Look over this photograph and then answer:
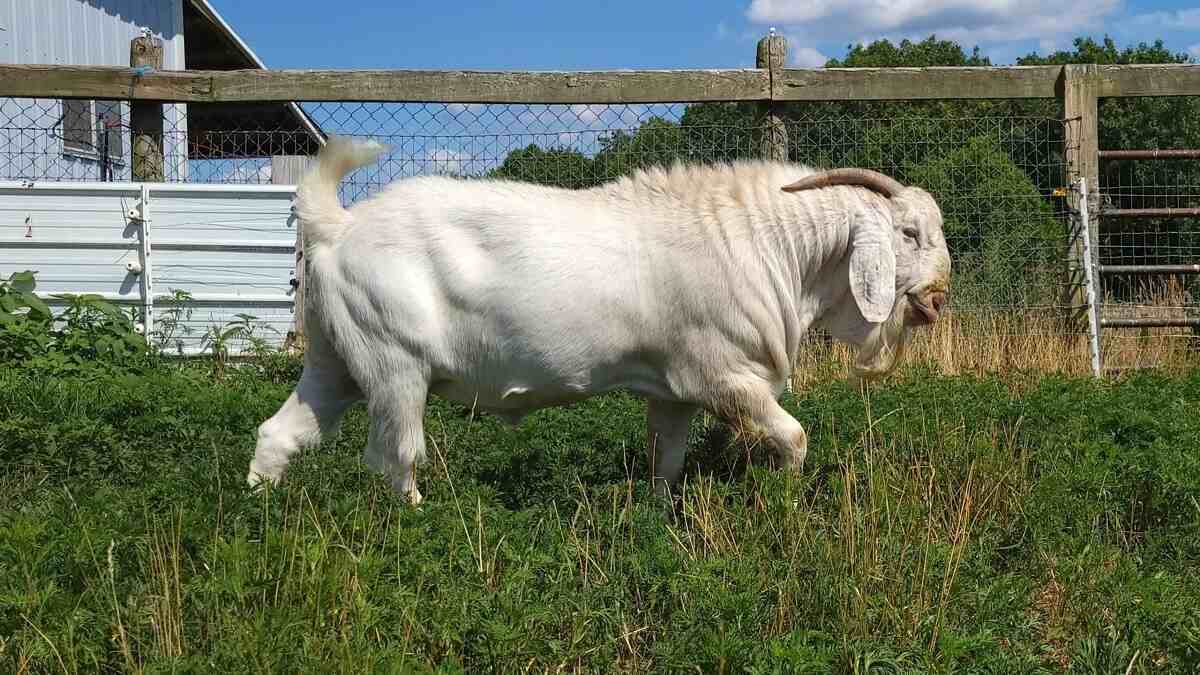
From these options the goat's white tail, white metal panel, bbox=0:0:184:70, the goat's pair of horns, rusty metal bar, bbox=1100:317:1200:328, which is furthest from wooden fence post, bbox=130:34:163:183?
rusty metal bar, bbox=1100:317:1200:328

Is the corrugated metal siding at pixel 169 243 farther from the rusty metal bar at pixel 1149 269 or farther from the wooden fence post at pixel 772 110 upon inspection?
the rusty metal bar at pixel 1149 269

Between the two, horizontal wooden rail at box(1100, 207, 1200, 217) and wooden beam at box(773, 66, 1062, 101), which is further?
horizontal wooden rail at box(1100, 207, 1200, 217)

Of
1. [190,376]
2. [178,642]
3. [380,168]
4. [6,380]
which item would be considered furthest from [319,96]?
[178,642]

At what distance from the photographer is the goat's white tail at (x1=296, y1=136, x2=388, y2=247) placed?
536 centimetres

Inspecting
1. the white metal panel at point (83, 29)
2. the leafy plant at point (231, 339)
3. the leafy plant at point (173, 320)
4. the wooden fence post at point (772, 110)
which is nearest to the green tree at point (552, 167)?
the wooden fence post at point (772, 110)

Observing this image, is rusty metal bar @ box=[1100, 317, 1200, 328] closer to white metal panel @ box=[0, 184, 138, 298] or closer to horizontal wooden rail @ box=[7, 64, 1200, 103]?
horizontal wooden rail @ box=[7, 64, 1200, 103]

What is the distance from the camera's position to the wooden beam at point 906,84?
9781mm

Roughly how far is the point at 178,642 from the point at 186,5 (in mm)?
18881

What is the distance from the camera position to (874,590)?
13.6 feet

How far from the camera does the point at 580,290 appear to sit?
17.2 feet

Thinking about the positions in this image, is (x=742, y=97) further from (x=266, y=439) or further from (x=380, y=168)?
(x=266, y=439)

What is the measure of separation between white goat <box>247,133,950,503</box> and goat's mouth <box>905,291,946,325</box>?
5 cm

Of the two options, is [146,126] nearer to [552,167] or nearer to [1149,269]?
[552,167]

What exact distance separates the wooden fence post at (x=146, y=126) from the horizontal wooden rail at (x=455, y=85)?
23 centimetres
